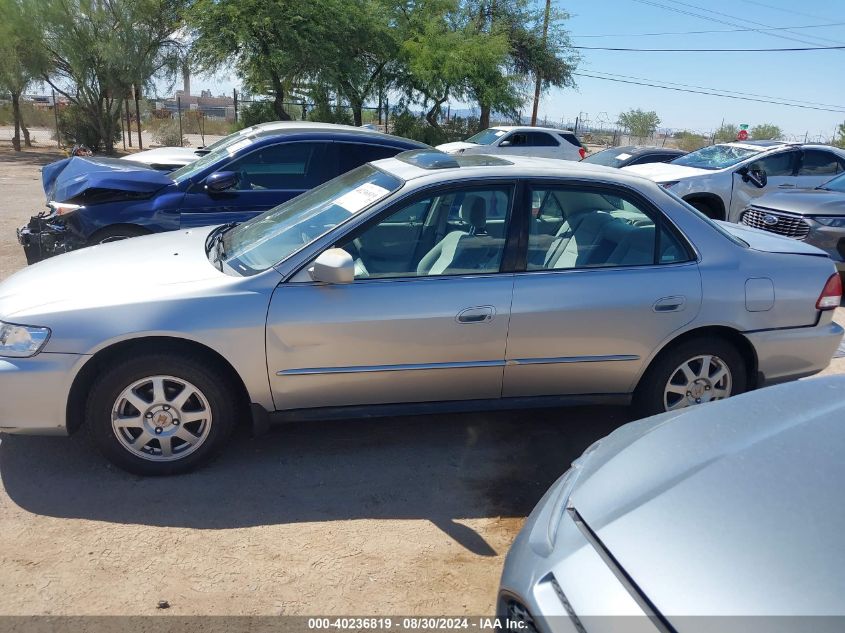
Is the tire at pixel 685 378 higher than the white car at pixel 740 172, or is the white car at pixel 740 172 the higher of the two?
Answer: the white car at pixel 740 172

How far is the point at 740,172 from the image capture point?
1080 centimetres

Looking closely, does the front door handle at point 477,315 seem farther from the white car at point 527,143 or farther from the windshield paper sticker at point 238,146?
the white car at point 527,143

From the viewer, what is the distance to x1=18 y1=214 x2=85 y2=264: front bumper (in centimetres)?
617

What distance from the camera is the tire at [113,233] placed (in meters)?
6.37

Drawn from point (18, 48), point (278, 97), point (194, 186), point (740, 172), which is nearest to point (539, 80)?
point (278, 97)

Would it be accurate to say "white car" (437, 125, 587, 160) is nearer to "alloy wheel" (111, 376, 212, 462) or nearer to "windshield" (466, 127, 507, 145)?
"windshield" (466, 127, 507, 145)

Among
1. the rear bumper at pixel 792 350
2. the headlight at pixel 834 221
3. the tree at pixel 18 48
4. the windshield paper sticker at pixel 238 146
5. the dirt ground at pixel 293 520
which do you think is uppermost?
the tree at pixel 18 48

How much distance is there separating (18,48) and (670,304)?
25.1 m

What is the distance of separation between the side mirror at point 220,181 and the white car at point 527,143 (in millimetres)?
11481

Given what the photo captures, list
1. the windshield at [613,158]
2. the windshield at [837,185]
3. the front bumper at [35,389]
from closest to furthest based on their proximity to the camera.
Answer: the front bumper at [35,389] → the windshield at [837,185] → the windshield at [613,158]

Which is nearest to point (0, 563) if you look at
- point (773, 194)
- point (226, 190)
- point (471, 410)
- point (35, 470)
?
point (35, 470)

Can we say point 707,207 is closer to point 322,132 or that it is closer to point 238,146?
point 322,132

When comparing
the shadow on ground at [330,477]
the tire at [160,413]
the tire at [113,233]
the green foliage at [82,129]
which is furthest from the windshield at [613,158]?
the green foliage at [82,129]

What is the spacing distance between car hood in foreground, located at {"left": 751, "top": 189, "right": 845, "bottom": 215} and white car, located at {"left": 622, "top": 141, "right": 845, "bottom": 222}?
3.75 feet
